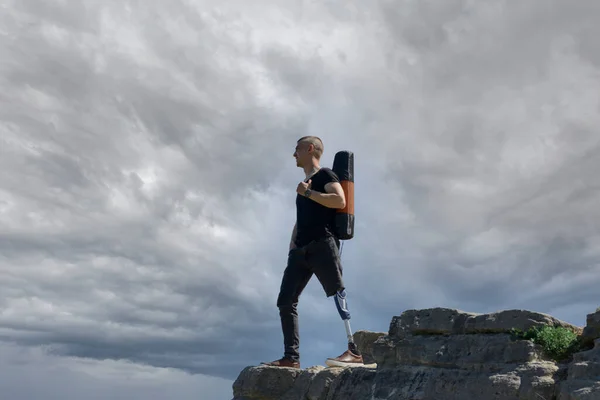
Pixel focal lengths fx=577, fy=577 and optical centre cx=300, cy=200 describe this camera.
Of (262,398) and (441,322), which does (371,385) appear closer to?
(441,322)

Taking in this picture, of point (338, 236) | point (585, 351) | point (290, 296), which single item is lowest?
point (585, 351)

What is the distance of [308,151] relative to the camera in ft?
31.1

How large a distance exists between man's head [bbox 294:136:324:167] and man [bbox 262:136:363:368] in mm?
16

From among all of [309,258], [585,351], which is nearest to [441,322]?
[585,351]

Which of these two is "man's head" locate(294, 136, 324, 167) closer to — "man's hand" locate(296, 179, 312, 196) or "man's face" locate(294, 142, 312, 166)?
"man's face" locate(294, 142, 312, 166)

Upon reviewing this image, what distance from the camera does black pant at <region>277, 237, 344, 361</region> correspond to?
877 centimetres

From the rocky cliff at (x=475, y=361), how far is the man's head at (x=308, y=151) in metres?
2.99

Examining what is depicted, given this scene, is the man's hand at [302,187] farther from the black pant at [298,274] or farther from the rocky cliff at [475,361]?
the rocky cliff at [475,361]

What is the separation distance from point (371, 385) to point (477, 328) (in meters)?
1.58

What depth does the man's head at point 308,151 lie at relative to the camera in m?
9.48

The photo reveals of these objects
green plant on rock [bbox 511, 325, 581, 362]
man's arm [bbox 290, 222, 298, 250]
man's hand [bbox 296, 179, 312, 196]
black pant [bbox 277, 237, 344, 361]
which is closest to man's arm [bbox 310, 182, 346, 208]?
man's hand [bbox 296, 179, 312, 196]

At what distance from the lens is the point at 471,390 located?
21.4 ft

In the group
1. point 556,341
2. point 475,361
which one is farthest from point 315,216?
point 556,341

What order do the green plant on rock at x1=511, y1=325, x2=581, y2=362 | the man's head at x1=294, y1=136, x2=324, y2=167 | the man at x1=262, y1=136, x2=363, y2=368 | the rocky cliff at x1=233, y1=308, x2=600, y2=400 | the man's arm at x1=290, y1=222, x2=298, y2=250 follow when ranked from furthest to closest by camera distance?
1. the man's head at x1=294, y1=136, x2=324, y2=167
2. the man's arm at x1=290, y1=222, x2=298, y2=250
3. the man at x1=262, y1=136, x2=363, y2=368
4. the green plant on rock at x1=511, y1=325, x2=581, y2=362
5. the rocky cliff at x1=233, y1=308, x2=600, y2=400
